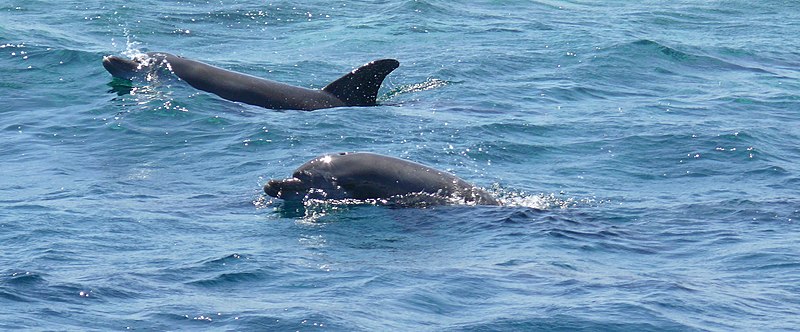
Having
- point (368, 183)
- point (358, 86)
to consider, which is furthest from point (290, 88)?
point (368, 183)

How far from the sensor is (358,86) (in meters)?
21.8

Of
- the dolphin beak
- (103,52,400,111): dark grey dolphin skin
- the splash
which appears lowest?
the splash

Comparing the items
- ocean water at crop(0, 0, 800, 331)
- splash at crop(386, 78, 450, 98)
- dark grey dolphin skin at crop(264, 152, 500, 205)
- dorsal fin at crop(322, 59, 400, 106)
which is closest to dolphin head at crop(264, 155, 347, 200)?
dark grey dolphin skin at crop(264, 152, 500, 205)

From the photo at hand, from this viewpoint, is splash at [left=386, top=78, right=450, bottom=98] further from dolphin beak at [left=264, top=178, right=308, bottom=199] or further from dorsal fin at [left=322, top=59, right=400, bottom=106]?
dolphin beak at [left=264, top=178, right=308, bottom=199]

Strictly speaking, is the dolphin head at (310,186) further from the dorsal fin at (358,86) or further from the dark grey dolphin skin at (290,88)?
the dorsal fin at (358,86)

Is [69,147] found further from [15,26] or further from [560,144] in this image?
[15,26]

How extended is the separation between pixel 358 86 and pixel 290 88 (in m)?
1.18

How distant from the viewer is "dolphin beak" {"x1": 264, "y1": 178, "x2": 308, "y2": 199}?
1589cm

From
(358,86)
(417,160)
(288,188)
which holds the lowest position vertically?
(417,160)

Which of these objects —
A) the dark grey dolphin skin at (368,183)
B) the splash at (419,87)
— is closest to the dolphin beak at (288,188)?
the dark grey dolphin skin at (368,183)

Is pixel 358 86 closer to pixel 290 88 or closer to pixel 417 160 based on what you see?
pixel 290 88

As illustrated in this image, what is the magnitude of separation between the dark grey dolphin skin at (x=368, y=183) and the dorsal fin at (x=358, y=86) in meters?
5.68

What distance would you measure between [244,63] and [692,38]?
34.2 feet

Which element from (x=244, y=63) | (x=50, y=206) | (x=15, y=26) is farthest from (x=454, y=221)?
(x=15, y=26)
